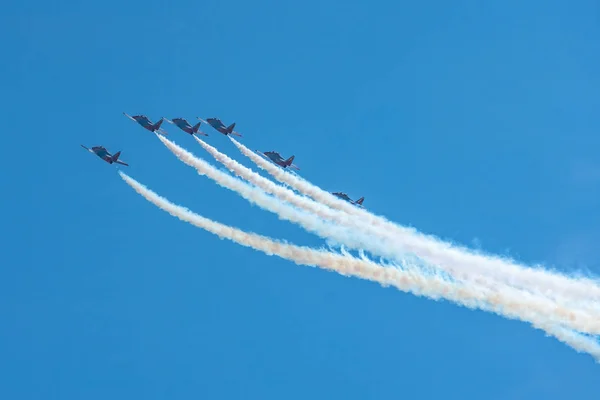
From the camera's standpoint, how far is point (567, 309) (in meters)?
75.8

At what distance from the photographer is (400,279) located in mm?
82250

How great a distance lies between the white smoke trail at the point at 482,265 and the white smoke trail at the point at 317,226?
1.01m

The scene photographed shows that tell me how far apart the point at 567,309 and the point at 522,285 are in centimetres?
466

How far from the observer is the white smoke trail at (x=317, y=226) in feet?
245

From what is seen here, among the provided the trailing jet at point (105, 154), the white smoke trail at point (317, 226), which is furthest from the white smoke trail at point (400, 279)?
the trailing jet at point (105, 154)

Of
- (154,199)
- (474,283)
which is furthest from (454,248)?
(154,199)

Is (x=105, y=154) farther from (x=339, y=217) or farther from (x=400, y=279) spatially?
(x=400, y=279)

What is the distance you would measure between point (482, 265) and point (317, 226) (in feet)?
43.1

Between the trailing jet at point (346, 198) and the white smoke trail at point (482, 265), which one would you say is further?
the trailing jet at point (346, 198)

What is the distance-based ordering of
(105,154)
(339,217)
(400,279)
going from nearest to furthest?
(400,279) < (339,217) < (105,154)

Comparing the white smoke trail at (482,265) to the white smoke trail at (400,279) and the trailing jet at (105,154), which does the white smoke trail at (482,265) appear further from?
the trailing jet at (105,154)

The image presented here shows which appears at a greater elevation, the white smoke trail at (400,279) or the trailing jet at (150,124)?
the trailing jet at (150,124)

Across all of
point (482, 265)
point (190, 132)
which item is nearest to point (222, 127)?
point (190, 132)

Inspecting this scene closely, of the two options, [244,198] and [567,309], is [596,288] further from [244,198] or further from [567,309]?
[244,198]
